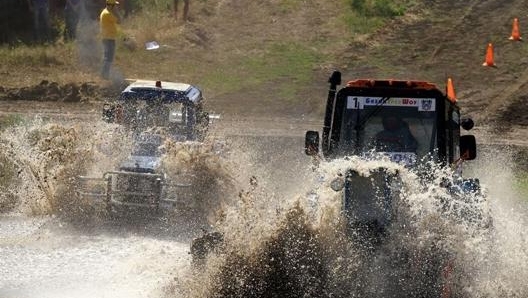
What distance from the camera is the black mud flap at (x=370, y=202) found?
1017cm

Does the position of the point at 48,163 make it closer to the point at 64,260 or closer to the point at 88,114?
the point at 64,260

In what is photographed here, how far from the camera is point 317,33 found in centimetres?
3017

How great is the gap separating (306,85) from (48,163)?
1091 cm

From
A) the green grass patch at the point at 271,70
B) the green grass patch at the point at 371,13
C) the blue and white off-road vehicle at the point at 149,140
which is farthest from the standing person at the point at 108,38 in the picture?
the blue and white off-road vehicle at the point at 149,140

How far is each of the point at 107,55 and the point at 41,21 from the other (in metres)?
4.15

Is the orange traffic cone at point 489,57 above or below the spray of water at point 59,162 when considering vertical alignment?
above

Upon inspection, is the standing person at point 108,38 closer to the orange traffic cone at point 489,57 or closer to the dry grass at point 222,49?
the dry grass at point 222,49

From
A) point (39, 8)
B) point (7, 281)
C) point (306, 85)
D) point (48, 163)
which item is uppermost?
point (39, 8)

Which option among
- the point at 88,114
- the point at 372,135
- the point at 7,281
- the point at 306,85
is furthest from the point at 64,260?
the point at 306,85

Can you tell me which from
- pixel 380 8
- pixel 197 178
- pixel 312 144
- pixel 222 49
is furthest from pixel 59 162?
pixel 380 8

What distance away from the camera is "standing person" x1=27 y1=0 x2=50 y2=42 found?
2992 centimetres

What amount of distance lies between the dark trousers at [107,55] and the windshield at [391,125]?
15.9 meters

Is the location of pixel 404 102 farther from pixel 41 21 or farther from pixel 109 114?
pixel 41 21

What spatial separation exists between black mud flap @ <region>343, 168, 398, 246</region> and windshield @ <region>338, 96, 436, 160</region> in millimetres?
896
